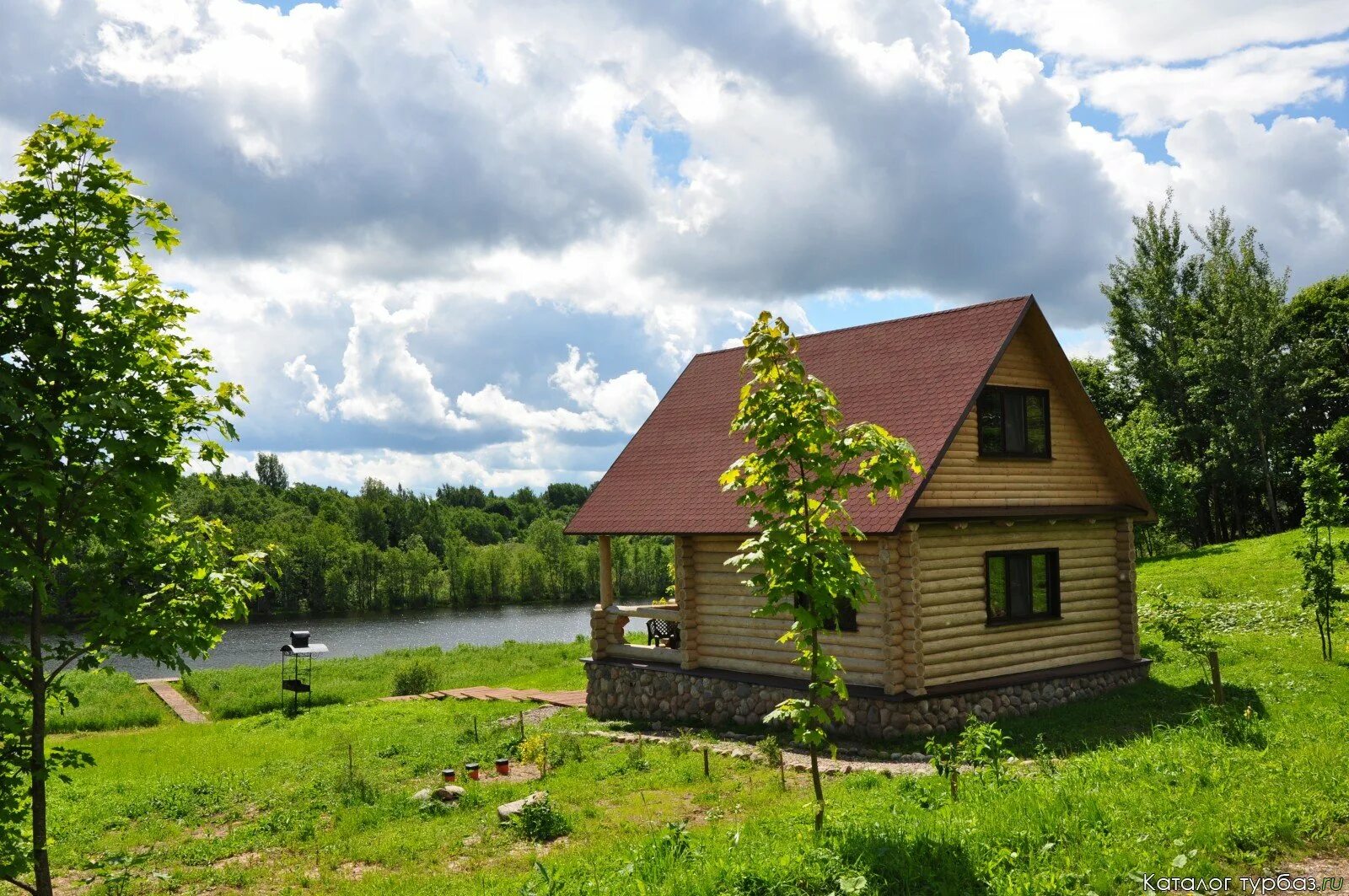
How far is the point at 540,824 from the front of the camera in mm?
9625

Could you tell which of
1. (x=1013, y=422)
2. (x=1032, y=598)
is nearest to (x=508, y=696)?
(x=1032, y=598)

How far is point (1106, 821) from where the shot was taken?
7297mm

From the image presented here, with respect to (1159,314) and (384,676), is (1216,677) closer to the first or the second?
(384,676)

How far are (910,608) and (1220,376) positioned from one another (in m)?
28.7

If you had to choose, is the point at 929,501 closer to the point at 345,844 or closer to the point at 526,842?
the point at 526,842

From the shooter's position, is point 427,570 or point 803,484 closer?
point 803,484

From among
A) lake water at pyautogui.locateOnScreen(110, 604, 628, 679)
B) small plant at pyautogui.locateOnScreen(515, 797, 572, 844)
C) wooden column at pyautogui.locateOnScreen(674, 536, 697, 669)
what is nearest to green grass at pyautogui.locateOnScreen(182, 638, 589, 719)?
wooden column at pyautogui.locateOnScreen(674, 536, 697, 669)

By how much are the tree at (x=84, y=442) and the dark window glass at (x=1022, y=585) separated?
38.2ft

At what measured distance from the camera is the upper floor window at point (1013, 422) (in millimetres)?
15109

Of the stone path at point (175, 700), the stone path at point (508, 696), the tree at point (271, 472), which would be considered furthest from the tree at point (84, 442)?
the tree at point (271, 472)

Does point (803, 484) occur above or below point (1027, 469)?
below

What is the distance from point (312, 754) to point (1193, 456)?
3826 cm

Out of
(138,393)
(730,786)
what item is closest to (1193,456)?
(730,786)

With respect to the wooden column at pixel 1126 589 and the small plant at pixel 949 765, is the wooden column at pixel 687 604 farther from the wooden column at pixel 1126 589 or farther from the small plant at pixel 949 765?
the wooden column at pixel 1126 589
